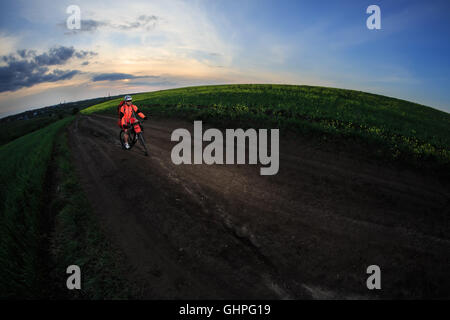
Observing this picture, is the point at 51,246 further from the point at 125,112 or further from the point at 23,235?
the point at 125,112

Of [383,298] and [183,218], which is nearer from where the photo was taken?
[383,298]

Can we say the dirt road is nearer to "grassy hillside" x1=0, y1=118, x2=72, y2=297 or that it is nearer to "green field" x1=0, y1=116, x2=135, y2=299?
"green field" x1=0, y1=116, x2=135, y2=299

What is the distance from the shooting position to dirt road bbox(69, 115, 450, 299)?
3.10 meters

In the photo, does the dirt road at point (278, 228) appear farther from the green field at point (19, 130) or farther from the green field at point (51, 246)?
the green field at point (19, 130)

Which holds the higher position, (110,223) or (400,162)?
(400,162)

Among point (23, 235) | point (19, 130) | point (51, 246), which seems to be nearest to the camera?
point (51, 246)

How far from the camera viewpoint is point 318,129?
1021 cm

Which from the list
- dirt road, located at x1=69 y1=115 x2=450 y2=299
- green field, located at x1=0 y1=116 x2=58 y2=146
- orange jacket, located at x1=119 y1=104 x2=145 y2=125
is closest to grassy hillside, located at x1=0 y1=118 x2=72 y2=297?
dirt road, located at x1=69 y1=115 x2=450 y2=299

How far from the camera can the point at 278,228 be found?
4.20m

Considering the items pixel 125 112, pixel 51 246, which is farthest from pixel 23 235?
pixel 125 112

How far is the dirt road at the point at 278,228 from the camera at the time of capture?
3.10 m

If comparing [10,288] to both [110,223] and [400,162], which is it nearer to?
[110,223]
